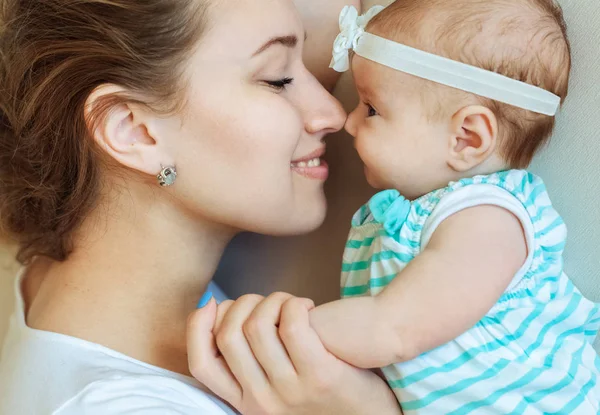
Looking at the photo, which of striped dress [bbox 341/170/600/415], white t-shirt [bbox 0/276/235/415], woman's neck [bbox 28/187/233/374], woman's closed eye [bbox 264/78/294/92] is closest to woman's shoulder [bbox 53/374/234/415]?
white t-shirt [bbox 0/276/235/415]

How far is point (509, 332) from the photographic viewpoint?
37.7 inches

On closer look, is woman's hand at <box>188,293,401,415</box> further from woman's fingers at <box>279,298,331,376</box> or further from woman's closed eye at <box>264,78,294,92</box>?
woman's closed eye at <box>264,78,294,92</box>

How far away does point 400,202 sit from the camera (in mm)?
1015

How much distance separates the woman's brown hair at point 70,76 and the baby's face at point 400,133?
323mm

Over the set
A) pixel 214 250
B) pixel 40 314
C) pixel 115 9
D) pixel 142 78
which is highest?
pixel 115 9

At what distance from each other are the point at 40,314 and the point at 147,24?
0.60 metres

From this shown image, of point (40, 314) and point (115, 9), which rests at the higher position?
point (115, 9)

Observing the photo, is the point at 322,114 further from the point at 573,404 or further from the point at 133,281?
the point at 573,404

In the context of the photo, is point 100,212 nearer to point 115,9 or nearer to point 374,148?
point 115,9

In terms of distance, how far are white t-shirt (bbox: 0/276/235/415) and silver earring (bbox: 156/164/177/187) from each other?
12.4 inches

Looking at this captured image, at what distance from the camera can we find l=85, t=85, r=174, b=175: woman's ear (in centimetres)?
110

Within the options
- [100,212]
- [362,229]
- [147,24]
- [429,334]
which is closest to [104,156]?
[100,212]

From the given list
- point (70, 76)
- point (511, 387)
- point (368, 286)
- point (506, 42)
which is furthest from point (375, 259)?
point (70, 76)

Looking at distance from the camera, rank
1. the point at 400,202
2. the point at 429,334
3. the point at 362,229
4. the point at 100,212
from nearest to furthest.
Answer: the point at 429,334 → the point at 400,202 → the point at 362,229 → the point at 100,212
